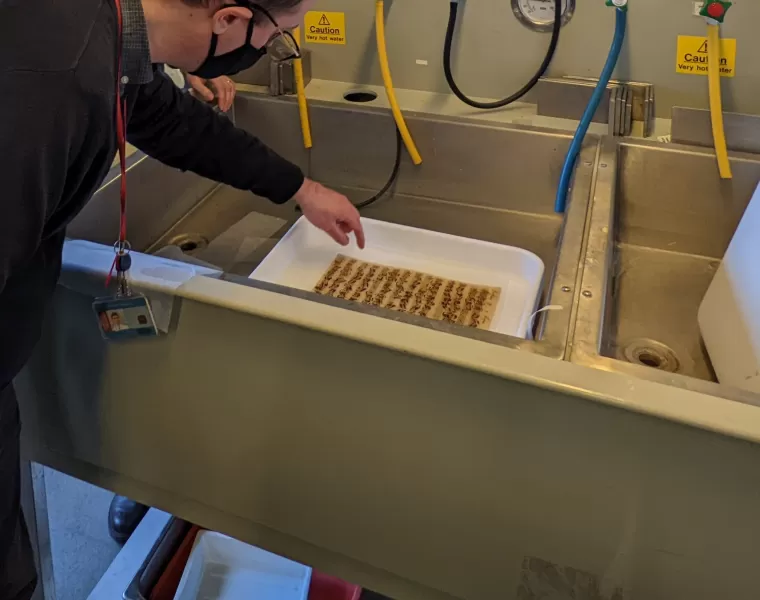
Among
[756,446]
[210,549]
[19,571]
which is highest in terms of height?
[756,446]

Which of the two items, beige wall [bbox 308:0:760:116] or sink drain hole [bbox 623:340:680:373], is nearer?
sink drain hole [bbox 623:340:680:373]

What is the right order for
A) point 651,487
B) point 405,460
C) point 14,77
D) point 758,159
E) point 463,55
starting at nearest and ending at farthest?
point 14,77 → point 651,487 → point 405,460 → point 758,159 → point 463,55

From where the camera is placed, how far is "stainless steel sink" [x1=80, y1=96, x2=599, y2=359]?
1247 millimetres

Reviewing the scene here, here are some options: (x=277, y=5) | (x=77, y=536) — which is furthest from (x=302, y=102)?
(x=77, y=536)

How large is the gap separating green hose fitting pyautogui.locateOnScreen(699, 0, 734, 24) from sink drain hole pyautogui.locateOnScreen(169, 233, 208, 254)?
2.94 ft

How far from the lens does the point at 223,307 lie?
2.57 feet

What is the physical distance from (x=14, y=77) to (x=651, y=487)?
26.0 inches

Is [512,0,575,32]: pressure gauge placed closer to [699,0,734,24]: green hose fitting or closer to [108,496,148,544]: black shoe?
[699,0,734,24]: green hose fitting

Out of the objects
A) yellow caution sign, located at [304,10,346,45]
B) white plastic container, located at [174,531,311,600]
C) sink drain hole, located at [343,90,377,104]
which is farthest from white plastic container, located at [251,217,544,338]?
white plastic container, located at [174,531,311,600]

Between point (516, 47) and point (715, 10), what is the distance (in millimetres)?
333

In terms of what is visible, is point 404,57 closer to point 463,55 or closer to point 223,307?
point 463,55

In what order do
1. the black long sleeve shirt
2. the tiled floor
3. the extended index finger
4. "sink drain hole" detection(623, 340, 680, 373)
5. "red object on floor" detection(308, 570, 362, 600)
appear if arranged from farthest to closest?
the tiled floor → "red object on floor" detection(308, 570, 362, 600) → the extended index finger → "sink drain hole" detection(623, 340, 680, 373) → the black long sleeve shirt

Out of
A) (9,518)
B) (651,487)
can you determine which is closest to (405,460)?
(651,487)

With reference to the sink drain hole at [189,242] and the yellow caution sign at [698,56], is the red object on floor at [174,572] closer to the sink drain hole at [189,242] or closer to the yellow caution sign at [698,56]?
the sink drain hole at [189,242]
